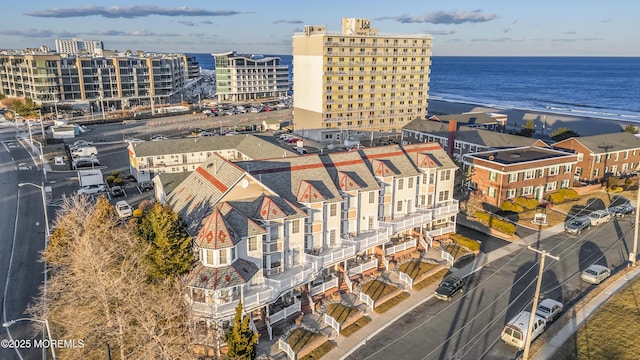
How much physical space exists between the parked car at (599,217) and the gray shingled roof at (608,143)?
56.0 ft

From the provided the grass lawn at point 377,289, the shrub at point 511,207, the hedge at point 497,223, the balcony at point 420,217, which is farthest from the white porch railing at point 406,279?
the shrub at point 511,207

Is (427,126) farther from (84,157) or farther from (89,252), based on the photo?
(89,252)

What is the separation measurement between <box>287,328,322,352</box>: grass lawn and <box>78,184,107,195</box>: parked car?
44166mm

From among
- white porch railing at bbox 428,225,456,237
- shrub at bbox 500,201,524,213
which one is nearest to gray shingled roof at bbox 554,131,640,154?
shrub at bbox 500,201,524,213

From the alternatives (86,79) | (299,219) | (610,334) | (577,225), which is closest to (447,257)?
(610,334)

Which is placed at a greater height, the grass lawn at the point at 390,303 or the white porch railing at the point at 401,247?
the white porch railing at the point at 401,247

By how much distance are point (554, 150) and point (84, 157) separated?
8381cm

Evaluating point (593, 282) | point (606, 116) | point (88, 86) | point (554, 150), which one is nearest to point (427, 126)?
point (554, 150)

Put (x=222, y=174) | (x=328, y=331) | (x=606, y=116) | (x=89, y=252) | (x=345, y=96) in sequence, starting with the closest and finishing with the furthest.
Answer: (x=89, y=252), (x=328, y=331), (x=222, y=174), (x=345, y=96), (x=606, y=116)

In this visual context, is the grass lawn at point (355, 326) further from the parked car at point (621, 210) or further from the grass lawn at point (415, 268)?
the parked car at point (621, 210)

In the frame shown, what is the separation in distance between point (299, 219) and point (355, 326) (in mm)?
9896

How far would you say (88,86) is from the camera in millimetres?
144250

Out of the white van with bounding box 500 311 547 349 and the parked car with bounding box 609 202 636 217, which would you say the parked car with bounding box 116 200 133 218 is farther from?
the parked car with bounding box 609 202 636 217

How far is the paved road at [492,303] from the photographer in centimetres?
3222
